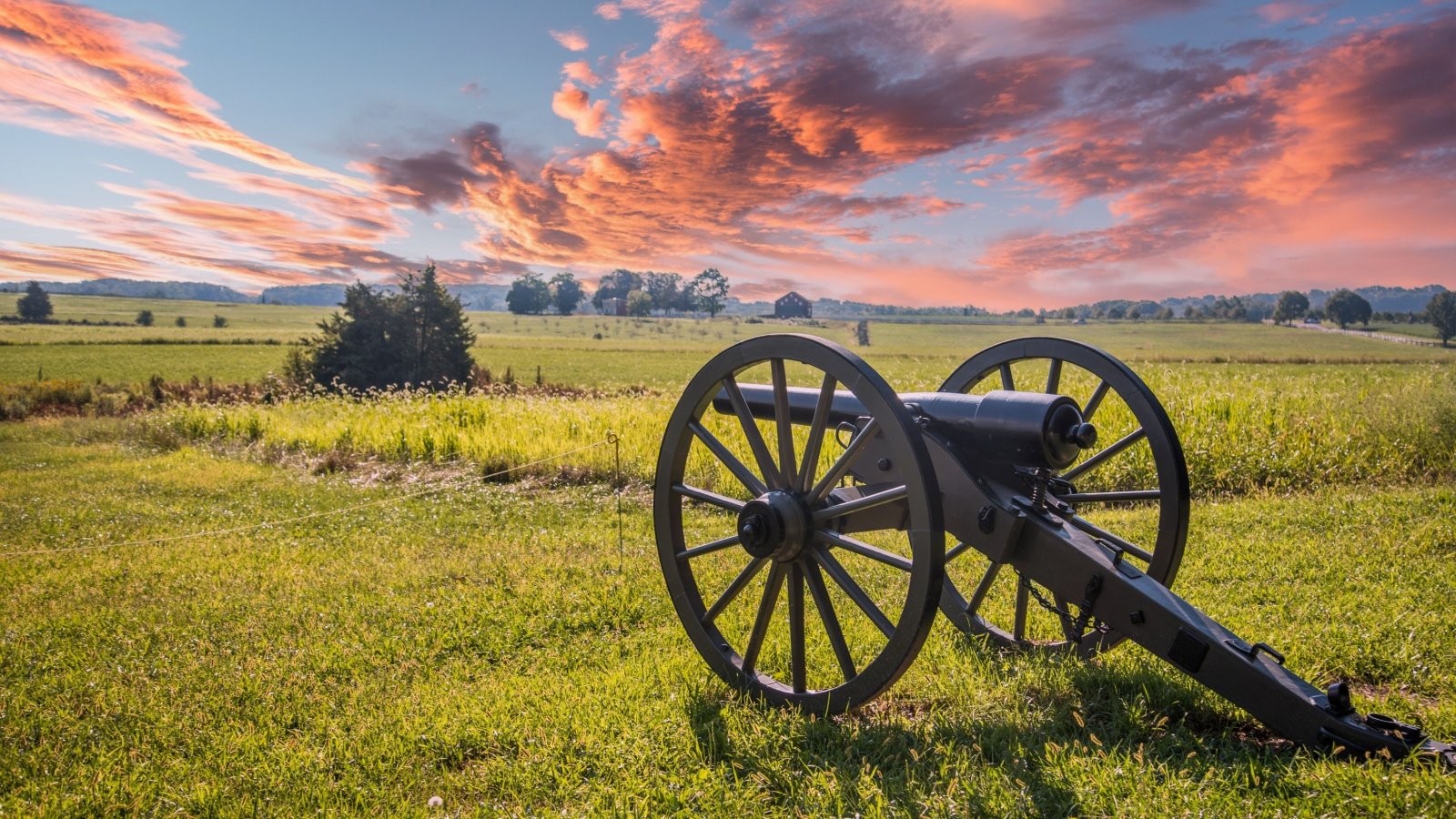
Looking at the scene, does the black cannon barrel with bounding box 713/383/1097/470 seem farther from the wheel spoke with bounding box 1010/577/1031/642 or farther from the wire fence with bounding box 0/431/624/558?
the wire fence with bounding box 0/431/624/558

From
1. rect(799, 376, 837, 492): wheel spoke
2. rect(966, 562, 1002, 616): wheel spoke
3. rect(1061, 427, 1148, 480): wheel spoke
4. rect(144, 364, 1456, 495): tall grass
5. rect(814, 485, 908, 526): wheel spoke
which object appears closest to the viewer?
rect(814, 485, 908, 526): wheel spoke

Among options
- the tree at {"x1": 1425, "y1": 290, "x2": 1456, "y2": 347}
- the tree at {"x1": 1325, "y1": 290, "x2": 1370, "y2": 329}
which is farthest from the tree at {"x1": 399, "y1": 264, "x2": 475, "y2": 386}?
the tree at {"x1": 1325, "y1": 290, "x2": 1370, "y2": 329}

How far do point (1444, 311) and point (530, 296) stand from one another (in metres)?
95.6

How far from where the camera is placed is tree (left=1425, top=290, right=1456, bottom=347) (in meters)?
61.2

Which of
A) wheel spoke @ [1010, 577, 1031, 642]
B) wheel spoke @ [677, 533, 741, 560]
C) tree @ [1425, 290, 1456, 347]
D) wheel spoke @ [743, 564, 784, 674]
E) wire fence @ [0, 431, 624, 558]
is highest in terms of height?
tree @ [1425, 290, 1456, 347]

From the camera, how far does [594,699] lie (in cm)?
424

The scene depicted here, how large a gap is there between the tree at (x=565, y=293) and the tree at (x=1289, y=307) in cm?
8730

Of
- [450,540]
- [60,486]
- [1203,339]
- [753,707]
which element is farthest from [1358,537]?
[1203,339]

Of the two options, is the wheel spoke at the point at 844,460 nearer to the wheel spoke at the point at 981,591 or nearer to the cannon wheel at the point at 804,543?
the cannon wheel at the point at 804,543

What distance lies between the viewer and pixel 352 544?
8594 millimetres

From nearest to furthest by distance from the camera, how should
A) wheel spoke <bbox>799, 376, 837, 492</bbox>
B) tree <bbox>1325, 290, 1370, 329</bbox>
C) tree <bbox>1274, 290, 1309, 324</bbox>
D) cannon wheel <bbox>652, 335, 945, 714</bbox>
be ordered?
cannon wheel <bbox>652, 335, 945, 714</bbox>
wheel spoke <bbox>799, 376, 837, 492</bbox>
tree <bbox>1325, 290, 1370, 329</bbox>
tree <bbox>1274, 290, 1309, 324</bbox>

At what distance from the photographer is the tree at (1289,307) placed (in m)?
95.6

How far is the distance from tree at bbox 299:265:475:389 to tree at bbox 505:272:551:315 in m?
76.5

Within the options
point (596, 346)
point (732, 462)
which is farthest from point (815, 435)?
point (596, 346)
